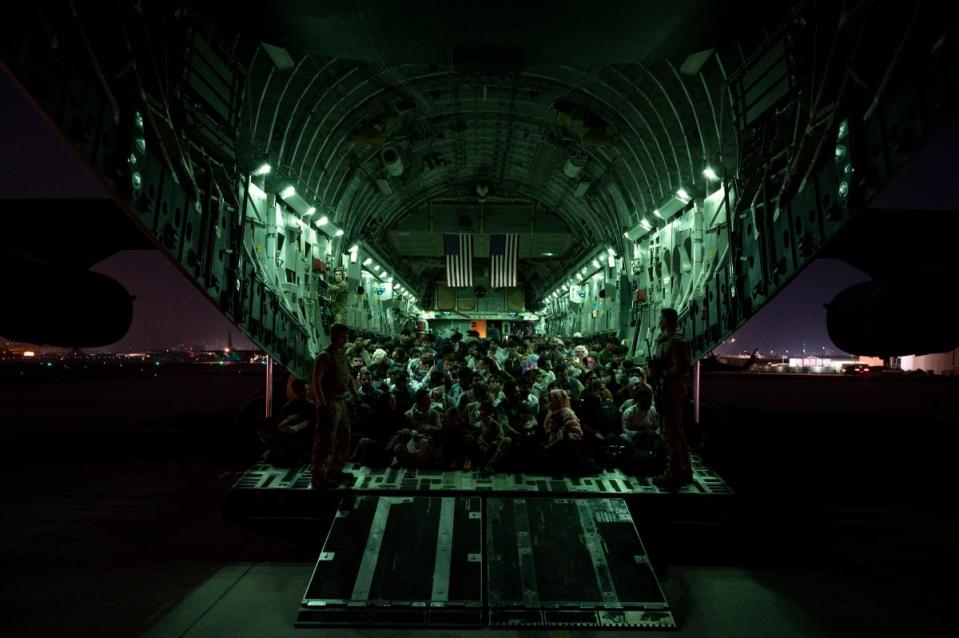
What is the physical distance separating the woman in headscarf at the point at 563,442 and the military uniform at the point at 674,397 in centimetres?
107

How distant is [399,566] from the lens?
487cm

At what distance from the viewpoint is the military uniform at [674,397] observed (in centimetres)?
630

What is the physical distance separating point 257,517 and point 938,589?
7645 millimetres

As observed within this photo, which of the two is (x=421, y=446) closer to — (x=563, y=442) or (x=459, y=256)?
(x=563, y=442)

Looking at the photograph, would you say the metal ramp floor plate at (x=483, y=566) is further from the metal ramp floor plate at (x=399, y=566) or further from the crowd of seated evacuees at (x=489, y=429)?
the crowd of seated evacuees at (x=489, y=429)

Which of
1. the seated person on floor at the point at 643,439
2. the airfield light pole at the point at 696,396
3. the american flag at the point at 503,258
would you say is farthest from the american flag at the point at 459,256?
the seated person on floor at the point at 643,439

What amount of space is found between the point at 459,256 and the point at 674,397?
2880 cm

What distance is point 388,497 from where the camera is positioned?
19.8ft

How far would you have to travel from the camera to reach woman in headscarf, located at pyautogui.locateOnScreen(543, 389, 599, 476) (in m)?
6.88

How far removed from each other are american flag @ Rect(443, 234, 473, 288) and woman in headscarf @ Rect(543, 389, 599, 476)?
2647 centimetres

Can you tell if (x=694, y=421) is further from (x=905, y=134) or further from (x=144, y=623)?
(x=144, y=623)

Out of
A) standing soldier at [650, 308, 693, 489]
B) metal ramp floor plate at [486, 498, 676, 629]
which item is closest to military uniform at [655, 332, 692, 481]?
standing soldier at [650, 308, 693, 489]

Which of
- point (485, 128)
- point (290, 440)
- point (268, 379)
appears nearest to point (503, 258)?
point (485, 128)

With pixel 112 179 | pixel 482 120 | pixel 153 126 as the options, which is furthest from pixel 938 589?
pixel 482 120
